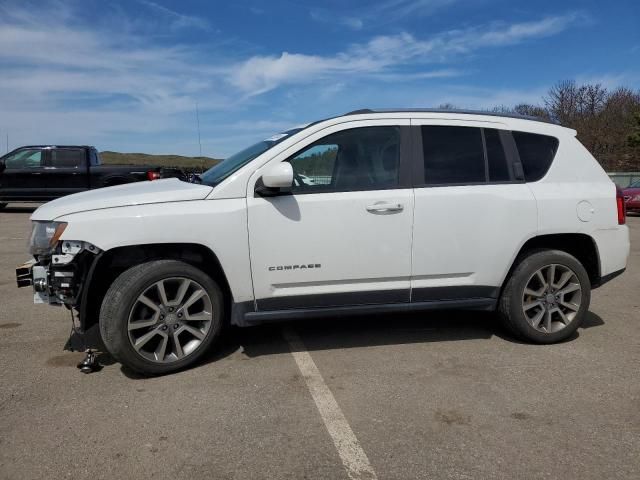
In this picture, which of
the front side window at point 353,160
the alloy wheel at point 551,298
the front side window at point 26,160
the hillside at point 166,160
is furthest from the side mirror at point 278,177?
the hillside at point 166,160

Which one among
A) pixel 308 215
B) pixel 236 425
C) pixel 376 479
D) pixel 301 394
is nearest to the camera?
pixel 376 479

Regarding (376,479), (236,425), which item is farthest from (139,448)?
(376,479)

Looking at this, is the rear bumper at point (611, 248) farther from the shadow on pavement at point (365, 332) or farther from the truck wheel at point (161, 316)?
the truck wheel at point (161, 316)

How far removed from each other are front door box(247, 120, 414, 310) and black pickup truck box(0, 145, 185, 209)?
1242 centimetres

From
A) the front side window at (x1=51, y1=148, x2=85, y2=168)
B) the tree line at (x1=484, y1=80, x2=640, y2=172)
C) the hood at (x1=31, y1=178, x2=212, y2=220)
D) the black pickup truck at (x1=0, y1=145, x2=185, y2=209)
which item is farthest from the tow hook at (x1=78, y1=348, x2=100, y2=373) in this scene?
the tree line at (x1=484, y1=80, x2=640, y2=172)

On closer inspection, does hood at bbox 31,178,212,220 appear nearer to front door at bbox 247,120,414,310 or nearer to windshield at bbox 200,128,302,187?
windshield at bbox 200,128,302,187

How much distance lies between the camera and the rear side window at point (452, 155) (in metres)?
4.02

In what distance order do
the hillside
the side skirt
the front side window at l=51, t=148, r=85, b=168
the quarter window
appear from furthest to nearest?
the hillside
the front side window at l=51, t=148, r=85, b=168
the quarter window
the side skirt

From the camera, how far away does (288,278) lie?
3752 millimetres

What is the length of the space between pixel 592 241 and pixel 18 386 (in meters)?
4.48

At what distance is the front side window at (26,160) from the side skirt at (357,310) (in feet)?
45.6

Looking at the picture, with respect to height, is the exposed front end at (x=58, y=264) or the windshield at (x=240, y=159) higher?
the windshield at (x=240, y=159)

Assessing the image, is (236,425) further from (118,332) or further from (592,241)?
(592,241)

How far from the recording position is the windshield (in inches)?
155
